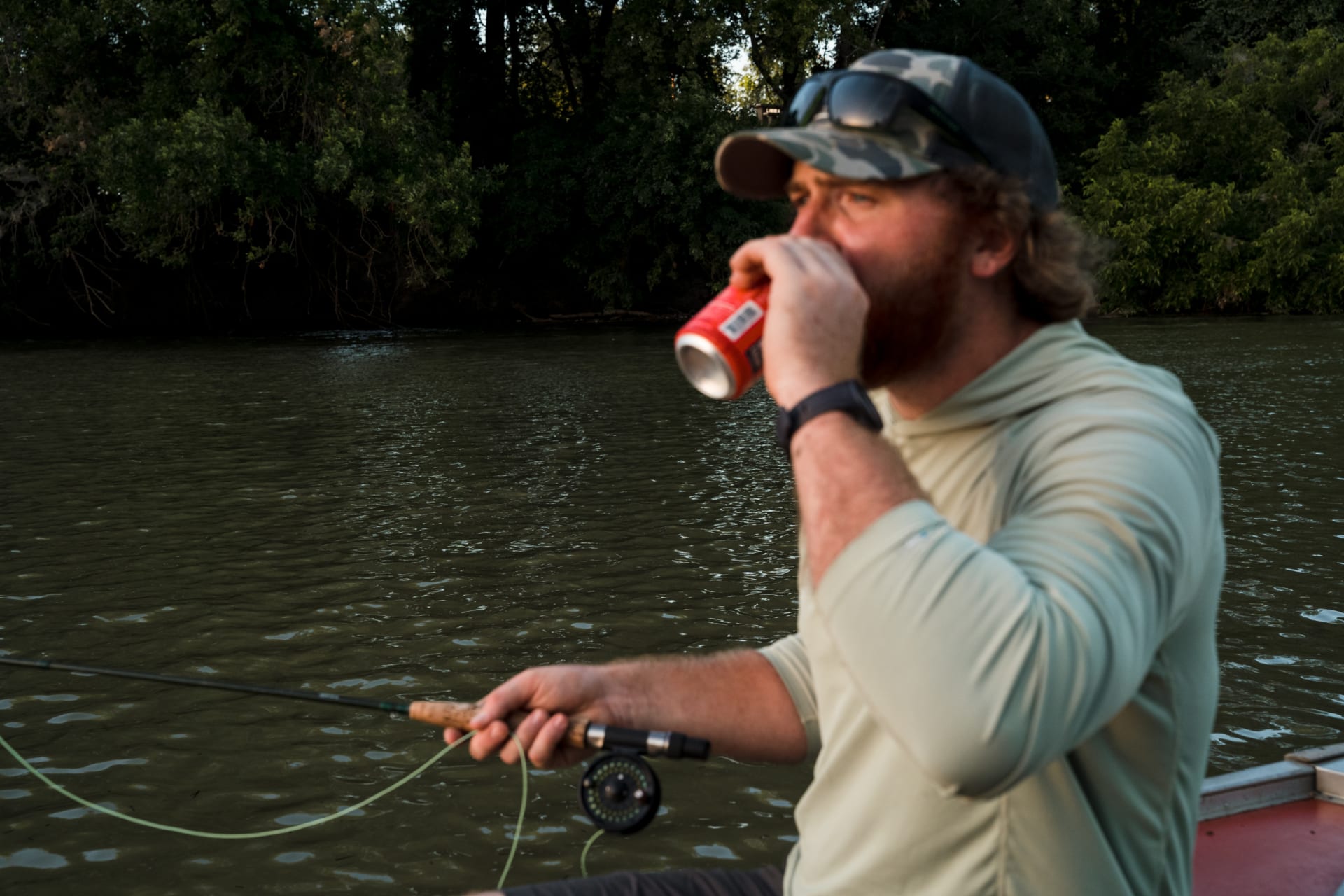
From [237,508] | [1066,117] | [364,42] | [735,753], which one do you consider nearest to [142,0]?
[364,42]

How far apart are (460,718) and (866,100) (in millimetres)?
1381

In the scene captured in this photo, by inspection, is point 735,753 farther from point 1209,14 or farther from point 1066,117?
point 1209,14

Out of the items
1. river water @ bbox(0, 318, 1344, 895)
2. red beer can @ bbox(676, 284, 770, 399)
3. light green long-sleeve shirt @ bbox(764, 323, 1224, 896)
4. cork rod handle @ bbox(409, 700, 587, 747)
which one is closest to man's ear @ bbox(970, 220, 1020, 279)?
light green long-sleeve shirt @ bbox(764, 323, 1224, 896)

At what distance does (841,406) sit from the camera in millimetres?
1557

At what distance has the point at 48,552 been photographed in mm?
9305

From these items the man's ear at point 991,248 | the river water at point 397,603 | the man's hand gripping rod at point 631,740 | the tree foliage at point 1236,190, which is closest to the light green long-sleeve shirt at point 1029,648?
the man's ear at point 991,248

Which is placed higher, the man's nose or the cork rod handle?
the man's nose

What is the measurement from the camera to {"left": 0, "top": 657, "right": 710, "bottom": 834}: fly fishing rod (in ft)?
7.61

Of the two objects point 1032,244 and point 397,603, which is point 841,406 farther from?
point 397,603

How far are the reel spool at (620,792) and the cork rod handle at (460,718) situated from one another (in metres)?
0.09

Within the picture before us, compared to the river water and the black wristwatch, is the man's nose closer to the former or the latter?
the black wristwatch

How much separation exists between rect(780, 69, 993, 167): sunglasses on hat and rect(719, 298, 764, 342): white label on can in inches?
10.0

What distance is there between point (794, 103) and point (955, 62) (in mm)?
280

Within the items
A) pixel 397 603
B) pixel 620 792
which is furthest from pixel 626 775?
pixel 397 603
